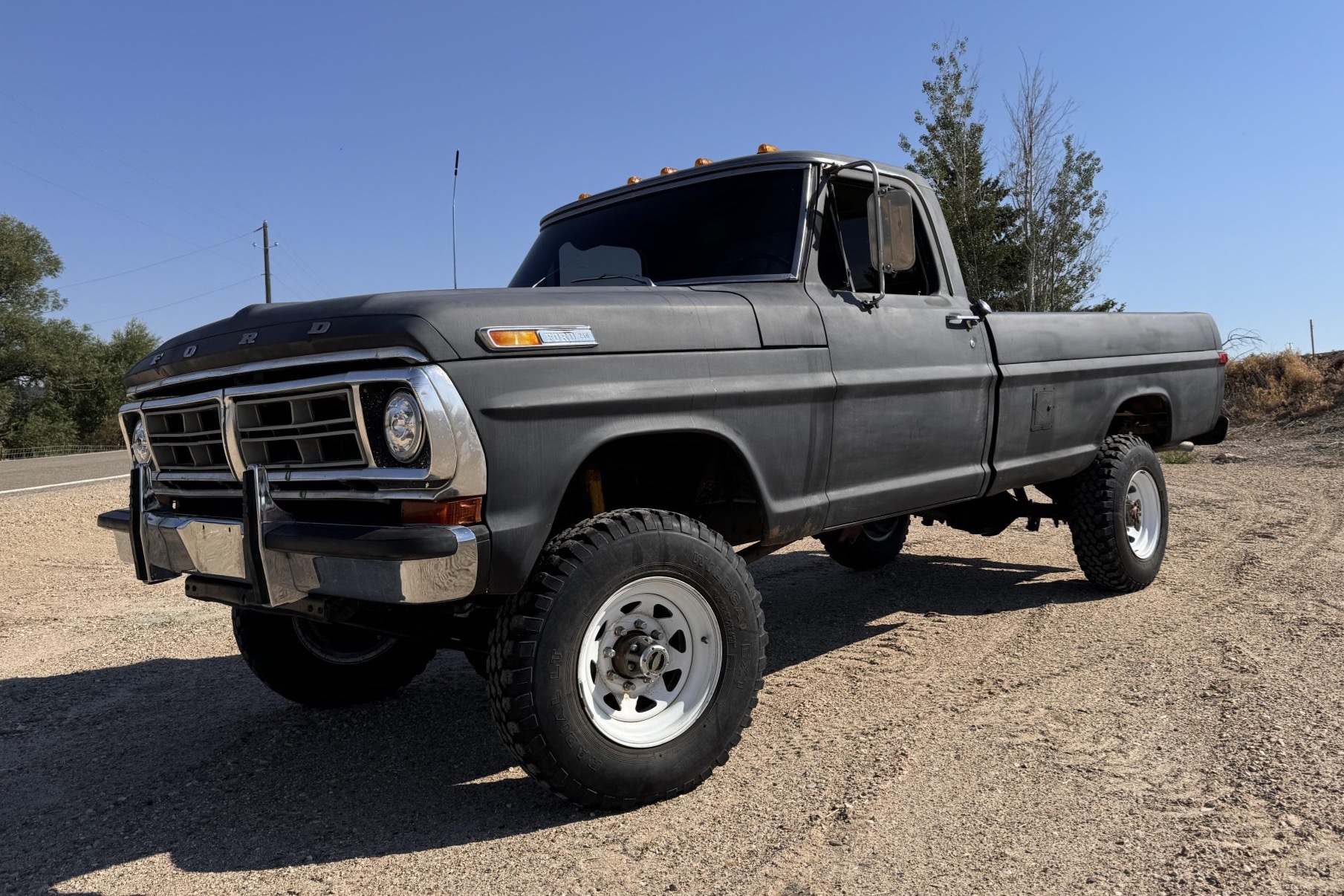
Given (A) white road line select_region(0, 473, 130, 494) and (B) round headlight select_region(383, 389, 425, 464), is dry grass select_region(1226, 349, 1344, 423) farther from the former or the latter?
(A) white road line select_region(0, 473, 130, 494)

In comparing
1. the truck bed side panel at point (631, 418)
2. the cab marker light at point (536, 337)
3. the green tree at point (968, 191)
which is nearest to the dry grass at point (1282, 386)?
the green tree at point (968, 191)

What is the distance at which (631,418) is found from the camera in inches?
119

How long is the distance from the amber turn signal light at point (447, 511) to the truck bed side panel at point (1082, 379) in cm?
291

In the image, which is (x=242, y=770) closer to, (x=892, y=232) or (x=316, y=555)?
(x=316, y=555)

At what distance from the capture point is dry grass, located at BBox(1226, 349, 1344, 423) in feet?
55.9

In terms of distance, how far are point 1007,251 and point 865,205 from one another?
17.5 m

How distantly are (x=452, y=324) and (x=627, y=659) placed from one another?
1190 millimetres

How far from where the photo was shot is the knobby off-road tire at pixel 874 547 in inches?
259

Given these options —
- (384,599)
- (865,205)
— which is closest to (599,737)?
(384,599)

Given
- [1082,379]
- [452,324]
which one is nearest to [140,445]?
[452,324]

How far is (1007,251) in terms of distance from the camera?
2034 centimetres

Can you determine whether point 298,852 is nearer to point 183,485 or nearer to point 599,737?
point 599,737

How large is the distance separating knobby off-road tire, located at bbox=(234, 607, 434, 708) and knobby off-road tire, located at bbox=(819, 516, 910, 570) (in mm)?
3138

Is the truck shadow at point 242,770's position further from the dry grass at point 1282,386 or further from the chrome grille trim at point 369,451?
the dry grass at point 1282,386
